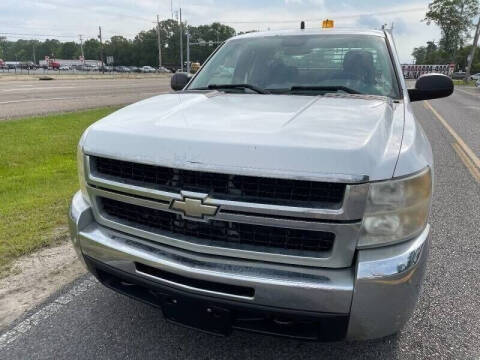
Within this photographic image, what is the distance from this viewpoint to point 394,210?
1.83 metres

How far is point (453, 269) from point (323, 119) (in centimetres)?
212

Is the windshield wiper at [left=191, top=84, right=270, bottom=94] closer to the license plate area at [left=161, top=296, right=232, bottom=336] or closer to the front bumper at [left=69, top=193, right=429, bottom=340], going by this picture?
the front bumper at [left=69, top=193, right=429, bottom=340]

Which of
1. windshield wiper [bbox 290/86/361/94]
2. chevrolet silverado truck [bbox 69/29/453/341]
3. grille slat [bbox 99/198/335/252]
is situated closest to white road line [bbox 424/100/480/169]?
windshield wiper [bbox 290/86/361/94]

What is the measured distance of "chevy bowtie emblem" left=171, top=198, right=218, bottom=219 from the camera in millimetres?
1919

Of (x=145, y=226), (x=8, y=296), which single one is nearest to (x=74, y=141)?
(x=8, y=296)

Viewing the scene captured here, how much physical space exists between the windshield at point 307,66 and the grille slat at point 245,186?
1.37m

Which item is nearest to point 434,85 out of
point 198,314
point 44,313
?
point 198,314

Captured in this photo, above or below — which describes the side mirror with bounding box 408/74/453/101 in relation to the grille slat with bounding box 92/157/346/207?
above

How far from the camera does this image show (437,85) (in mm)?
3543

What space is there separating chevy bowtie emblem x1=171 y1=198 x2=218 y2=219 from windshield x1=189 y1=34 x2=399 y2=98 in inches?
58.1

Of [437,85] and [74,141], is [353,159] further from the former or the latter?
[74,141]

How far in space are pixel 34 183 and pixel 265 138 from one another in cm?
467

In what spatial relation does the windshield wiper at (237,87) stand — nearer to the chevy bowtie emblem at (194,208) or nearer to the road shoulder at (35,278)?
the chevy bowtie emblem at (194,208)

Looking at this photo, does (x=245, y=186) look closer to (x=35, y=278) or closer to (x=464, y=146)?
(x=35, y=278)
